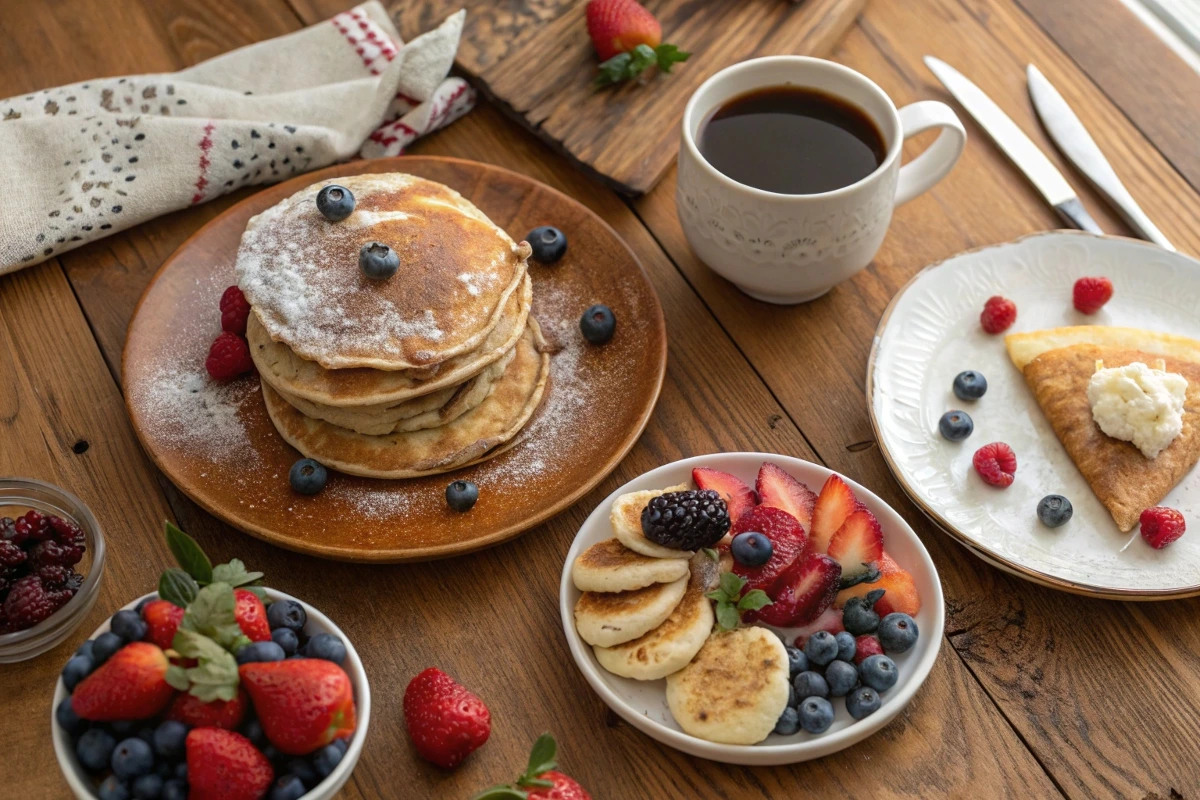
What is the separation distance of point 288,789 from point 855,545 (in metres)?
0.84

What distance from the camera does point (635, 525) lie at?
1.49m

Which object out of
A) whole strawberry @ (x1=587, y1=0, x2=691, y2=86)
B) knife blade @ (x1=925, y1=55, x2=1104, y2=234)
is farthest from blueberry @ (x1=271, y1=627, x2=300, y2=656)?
knife blade @ (x1=925, y1=55, x2=1104, y2=234)

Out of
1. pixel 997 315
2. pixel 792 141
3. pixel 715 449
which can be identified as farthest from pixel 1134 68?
pixel 715 449

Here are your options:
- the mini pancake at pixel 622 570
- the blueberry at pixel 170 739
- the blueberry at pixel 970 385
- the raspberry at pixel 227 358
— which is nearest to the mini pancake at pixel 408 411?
the raspberry at pixel 227 358

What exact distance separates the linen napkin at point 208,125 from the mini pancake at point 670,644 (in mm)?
1221

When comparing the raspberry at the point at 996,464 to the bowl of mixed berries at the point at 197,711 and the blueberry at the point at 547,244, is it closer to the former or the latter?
the blueberry at the point at 547,244

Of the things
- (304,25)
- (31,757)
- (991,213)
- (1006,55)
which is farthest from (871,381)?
(304,25)

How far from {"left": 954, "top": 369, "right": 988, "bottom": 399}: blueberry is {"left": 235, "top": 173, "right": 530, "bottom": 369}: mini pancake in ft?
2.56

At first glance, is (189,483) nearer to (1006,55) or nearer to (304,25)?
(304,25)

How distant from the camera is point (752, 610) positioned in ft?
4.82

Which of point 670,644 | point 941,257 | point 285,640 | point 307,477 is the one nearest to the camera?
point 285,640

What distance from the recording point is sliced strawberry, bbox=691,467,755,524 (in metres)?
1.59

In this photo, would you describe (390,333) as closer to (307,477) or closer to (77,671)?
(307,477)

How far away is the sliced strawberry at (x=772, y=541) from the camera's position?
Answer: 4.83 feet
